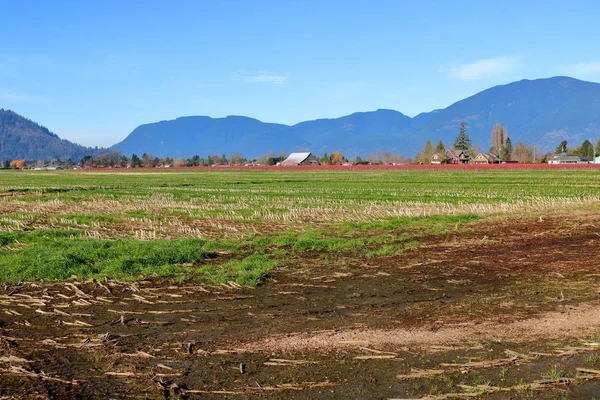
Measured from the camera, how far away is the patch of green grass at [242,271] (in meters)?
12.9

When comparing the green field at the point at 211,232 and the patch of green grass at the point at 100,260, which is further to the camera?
the green field at the point at 211,232

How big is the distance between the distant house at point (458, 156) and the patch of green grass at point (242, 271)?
146 m

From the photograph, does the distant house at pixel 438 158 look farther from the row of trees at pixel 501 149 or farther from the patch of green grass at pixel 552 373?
the patch of green grass at pixel 552 373

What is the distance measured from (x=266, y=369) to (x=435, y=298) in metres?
4.69

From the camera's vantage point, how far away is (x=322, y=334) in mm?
8945

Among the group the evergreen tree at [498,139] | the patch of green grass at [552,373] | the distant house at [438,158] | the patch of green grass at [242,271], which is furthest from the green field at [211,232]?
the evergreen tree at [498,139]

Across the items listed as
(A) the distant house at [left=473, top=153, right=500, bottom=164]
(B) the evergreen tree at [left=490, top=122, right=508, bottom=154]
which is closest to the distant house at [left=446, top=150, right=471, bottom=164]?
(A) the distant house at [left=473, top=153, right=500, bottom=164]

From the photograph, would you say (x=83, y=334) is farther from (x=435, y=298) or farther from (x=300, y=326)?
(x=435, y=298)

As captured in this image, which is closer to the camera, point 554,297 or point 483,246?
point 554,297

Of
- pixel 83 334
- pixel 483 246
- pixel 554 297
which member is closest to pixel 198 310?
pixel 83 334

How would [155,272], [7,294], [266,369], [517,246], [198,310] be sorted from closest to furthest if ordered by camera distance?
[266,369]
[198,310]
[7,294]
[155,272]
[517,246]

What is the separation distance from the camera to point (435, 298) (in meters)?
11.1

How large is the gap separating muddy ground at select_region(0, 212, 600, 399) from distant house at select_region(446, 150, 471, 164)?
147 meters

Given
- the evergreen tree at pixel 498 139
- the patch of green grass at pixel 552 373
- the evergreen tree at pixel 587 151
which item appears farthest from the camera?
the evergreen tree at pixel 498 139
